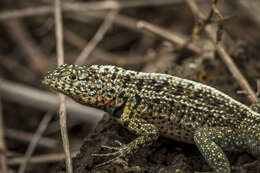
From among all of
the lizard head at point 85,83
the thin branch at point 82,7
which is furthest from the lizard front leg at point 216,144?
the thin branch at point 82,7

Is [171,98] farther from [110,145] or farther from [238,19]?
[238,19]

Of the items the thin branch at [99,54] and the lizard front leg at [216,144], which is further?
the thin branch at [99,54]

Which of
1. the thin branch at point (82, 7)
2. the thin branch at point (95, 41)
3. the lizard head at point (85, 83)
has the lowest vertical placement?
the lizard head at point (85, 83)

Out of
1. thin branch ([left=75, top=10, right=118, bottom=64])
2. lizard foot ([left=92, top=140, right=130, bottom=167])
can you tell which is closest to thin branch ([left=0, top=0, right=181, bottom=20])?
thin branch ([left=75, top=10, right=118, bottom=64])

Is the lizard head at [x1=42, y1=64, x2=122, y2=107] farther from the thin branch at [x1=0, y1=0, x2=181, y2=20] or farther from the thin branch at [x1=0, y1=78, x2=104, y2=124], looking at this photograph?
the thin branch at [x1=0, y1=0, x2=181, y2=20]

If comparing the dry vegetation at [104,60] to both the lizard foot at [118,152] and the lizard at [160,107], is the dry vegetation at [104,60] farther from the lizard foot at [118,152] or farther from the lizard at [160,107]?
the lizard at [160,107]

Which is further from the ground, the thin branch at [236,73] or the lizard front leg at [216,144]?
the thin branch at [236,73]

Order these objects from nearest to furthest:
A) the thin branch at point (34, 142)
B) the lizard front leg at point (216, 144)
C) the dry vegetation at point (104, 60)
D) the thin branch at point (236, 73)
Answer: the lizard front leg at point (216, 144)
the dry vegetation at point (104, 60)
the thin branch at point (236, 73)
the thin branch at point (34, 142)

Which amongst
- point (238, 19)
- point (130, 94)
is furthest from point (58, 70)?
point (238, 19)

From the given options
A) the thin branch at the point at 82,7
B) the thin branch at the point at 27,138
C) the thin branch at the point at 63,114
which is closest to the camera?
the thin branch at the point at 63,114
